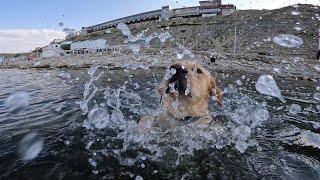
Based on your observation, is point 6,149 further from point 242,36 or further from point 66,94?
point 242,36

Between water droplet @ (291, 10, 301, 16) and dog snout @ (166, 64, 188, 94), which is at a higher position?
water droplet @ (291, 10, 301, 16)

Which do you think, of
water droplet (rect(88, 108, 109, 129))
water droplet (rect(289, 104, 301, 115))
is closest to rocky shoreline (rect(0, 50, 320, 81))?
water droplet (rect(289, 104, 301, 115))

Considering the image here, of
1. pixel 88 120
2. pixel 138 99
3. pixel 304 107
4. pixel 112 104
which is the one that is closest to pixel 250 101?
pixel 304 107

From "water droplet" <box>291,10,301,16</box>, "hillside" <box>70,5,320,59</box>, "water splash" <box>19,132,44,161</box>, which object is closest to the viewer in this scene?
"water splash" <box>19,132,44,161</box>

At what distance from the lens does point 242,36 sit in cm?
4847

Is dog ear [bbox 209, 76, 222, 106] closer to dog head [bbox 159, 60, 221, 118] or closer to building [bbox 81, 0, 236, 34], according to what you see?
dog head [bbox 159, 60, 221, 118]

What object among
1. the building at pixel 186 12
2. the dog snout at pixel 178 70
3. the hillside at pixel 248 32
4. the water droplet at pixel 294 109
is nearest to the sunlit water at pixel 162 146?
the water droplet at pixel 294 109

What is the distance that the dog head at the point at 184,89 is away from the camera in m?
5.61

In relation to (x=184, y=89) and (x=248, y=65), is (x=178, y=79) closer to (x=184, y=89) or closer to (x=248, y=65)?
(x=184, y=89)

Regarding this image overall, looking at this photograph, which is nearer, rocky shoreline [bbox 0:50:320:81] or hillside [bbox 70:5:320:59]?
rocky shoreline [bbox 0:50:320:81]

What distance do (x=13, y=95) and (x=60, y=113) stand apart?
447 centimetres

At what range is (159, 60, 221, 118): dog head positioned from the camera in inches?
221

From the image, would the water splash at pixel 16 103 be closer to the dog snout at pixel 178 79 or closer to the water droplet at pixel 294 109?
the dog snout at pixel 178 79

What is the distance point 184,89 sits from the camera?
561cm
